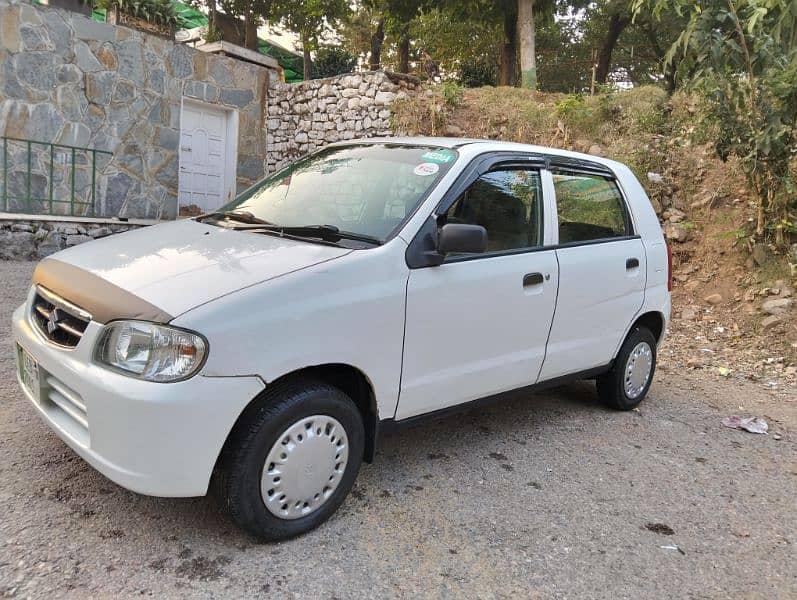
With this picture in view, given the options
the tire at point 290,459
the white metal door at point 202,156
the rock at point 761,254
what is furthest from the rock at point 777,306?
the white metal door at point 202,156

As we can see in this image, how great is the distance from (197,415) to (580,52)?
23.3 meters

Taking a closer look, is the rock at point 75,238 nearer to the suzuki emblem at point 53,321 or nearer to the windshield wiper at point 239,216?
the windshield wiper at point 239,216

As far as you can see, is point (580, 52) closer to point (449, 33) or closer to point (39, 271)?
point (449, 33)

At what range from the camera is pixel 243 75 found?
37.5 feet

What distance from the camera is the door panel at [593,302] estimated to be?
3.64 metres

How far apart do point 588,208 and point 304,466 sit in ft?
8.15

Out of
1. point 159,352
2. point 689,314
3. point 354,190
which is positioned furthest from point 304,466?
point 689,314

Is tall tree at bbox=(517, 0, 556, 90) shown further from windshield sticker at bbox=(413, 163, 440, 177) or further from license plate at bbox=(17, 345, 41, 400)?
license plate at bbox=(17, 345, 41, 400)

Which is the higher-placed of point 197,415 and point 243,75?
point 243,75

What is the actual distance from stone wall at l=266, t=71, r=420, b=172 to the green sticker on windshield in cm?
708

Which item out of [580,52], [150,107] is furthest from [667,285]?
[580,52]

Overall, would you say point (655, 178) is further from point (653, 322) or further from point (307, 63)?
point (307, 63)

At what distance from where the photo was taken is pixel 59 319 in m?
2.55

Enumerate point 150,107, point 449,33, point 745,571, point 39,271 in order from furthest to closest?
1. point 449,33
2. point 150,107
3. point 39,271
4. point 745,571
